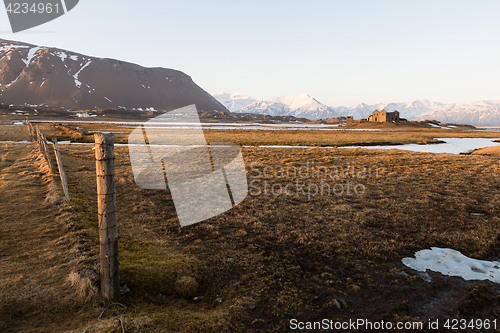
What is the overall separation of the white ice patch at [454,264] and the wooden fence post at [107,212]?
24.5 feet

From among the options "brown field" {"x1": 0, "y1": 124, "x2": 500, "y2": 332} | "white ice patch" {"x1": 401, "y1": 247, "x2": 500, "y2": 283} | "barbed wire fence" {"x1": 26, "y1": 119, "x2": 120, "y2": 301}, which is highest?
"barbed wire fence" {"x1": 26, "y1": 119, "x2": 120, "y2": 301}

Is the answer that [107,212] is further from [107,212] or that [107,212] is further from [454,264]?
[454,264]

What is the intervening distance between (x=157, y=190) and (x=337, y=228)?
10.2m

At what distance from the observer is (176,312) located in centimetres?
511

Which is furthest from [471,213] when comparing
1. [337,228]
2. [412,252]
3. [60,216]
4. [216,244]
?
[60,216]

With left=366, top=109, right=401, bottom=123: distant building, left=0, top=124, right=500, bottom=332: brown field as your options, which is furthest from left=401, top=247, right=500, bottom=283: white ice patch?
left=366, top=109, right=401, bottom=123: distant building

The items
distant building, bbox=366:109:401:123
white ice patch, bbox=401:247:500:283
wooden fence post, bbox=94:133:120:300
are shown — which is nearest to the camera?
wooden fence post, bbox=94:133:120:300

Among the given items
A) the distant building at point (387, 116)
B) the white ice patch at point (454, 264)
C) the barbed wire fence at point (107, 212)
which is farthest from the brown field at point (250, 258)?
the distant building at point (387, 116)

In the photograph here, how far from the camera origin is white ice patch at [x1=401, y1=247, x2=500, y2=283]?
6517 millimetres

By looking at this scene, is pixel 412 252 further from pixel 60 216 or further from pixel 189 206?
pixel 60 216

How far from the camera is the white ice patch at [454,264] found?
21.4 feet

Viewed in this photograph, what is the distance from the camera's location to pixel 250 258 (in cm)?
739

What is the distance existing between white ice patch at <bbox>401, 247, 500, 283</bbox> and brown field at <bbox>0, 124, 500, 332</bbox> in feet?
0.93

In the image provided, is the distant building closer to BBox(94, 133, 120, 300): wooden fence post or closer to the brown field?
the brown field
